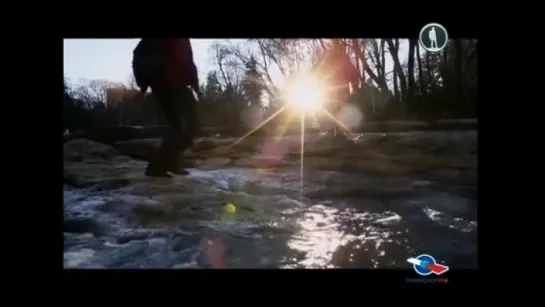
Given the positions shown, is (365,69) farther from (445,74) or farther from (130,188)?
(130,188)

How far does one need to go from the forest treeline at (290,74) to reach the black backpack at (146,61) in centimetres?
4

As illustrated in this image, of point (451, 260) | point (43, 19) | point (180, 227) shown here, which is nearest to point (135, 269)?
point (180, 227)

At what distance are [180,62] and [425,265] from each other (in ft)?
3.21

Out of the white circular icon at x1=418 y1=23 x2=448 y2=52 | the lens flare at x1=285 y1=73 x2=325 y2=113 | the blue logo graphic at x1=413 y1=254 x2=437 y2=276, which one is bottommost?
the blue logo graphic at x1=413 y1=254 x2=437 y2=276

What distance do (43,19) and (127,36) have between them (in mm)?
284

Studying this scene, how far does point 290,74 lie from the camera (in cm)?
192

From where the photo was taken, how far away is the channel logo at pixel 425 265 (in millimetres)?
1878

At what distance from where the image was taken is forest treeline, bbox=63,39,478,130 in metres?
1.90


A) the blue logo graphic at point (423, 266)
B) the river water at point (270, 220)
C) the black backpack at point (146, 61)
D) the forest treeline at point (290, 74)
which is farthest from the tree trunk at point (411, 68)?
the black backpack at point (146, 61)

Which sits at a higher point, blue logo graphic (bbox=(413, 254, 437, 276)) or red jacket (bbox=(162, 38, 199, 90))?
red jacket (bbox=(162, 38, 199, 90))

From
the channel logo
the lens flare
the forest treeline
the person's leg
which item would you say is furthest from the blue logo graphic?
the person's leg

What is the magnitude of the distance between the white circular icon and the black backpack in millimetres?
812

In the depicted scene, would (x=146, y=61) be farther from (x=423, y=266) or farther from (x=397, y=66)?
(x=423, y=266)

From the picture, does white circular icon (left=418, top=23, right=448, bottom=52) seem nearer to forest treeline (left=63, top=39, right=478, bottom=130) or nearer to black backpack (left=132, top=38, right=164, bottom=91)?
forest treeline (left=63, top=39, right=478, bottom=130)
